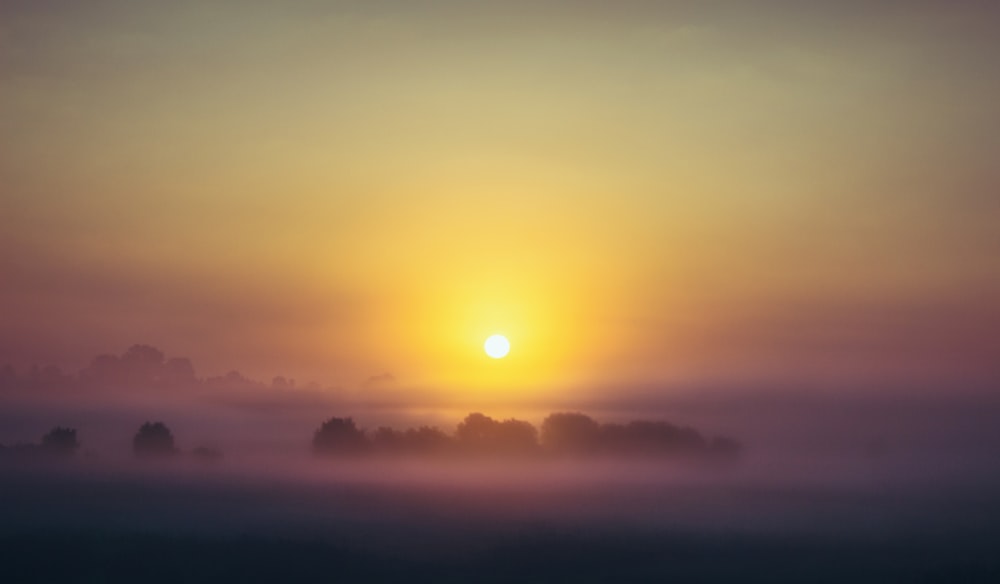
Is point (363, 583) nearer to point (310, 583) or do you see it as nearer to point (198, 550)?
point (310, 583)

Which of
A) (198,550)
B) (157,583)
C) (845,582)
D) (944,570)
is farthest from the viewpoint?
(198,550)

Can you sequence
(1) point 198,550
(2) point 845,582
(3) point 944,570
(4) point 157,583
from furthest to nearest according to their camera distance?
(1) point 198,550 → (4) point 157,583 → (2) point 845,582 → (3) point 944,570

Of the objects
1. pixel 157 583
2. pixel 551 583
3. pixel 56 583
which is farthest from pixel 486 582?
pixel 56 583

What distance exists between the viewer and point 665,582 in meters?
150

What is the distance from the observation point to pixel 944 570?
136 m

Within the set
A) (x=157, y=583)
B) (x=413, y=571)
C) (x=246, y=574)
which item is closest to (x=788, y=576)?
(x=413, y=571)

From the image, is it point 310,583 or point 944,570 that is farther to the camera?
point 310,583

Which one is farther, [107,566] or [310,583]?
[107,566]

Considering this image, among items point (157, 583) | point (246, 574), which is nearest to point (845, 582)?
point (246, 574)

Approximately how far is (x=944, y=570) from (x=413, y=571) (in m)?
80.4

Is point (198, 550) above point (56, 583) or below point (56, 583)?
above

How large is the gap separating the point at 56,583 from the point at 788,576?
11273 centimetres

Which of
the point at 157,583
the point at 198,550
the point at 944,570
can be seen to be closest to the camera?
the point at 944,570

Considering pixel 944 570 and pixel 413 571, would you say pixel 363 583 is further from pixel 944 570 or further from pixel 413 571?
pixel 944 570
